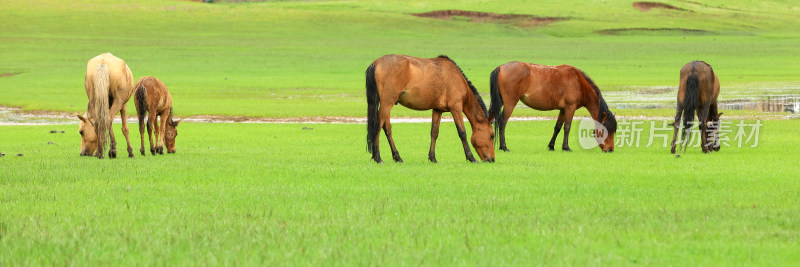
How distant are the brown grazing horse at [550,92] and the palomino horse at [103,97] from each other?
667 centimetres

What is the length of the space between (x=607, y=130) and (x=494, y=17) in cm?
9075

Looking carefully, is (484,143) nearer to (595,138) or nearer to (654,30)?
(595,138)

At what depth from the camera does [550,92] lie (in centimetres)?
1898

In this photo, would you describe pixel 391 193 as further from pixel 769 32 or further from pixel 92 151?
pixel 769 32

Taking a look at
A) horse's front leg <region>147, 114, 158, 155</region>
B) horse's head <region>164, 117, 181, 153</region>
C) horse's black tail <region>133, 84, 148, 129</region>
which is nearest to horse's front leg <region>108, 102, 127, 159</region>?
horse's black tail <region>133, 84, 148, 129</region>

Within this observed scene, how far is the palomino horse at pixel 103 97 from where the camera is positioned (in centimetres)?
1564

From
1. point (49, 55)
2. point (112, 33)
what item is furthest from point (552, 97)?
point (112, 33)

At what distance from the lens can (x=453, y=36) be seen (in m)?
87.4

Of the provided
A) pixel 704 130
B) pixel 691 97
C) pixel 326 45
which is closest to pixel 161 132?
pixel 691 97

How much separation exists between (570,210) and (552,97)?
9949mm

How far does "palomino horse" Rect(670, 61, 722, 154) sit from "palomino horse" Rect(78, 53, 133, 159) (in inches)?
373

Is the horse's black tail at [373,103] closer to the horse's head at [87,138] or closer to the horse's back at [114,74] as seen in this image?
the horse's back at [114,74]

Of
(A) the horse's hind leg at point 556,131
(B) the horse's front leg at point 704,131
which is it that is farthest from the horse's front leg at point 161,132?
(B) the horse's front leg at point 704,131

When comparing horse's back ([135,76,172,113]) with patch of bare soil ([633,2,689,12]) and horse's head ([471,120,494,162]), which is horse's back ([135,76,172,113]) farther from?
patch of bare soil ([633,2,689,12])
